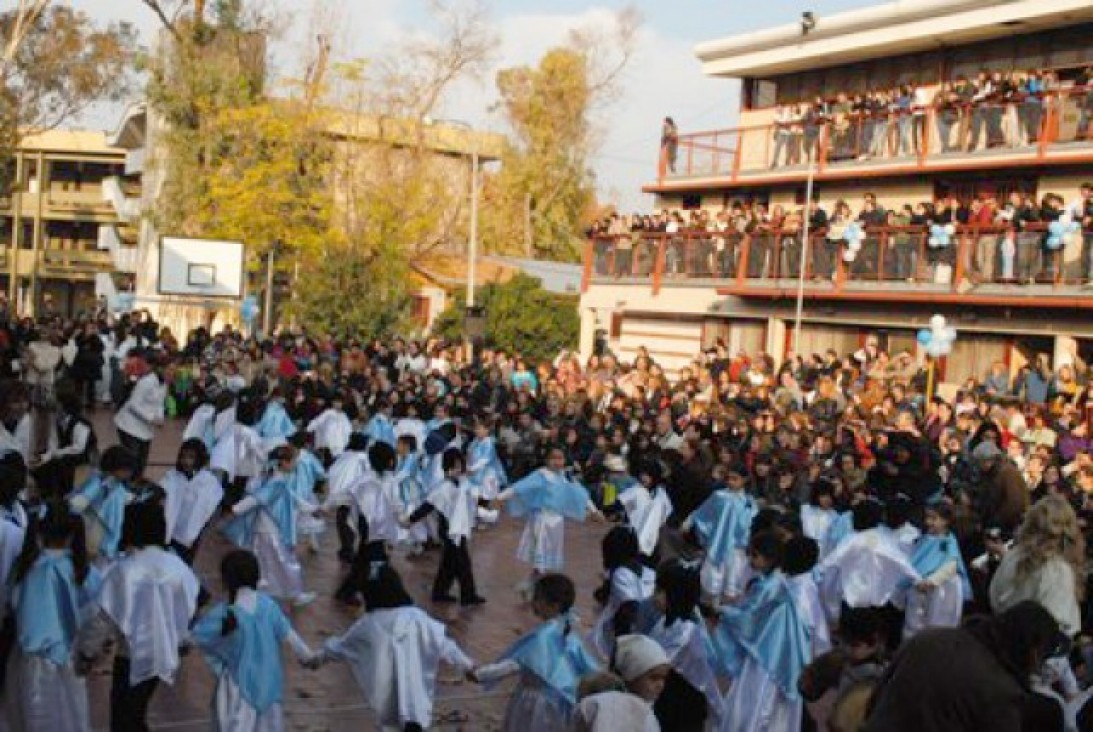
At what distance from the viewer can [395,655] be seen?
7934 millimetres

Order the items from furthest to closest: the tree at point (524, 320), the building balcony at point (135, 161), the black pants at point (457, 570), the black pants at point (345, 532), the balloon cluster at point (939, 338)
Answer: the building balcony at point (135, 161)
the tree at point (524, 320)
the balloon cluster at point (939, 338)
the black pants at point (345, 532)
the black pants at point (457, 570)

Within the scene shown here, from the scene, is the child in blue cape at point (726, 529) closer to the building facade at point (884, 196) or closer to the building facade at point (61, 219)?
the building facade at point (884, 196)

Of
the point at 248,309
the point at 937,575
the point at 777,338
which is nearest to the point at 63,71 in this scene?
the point at 248,309

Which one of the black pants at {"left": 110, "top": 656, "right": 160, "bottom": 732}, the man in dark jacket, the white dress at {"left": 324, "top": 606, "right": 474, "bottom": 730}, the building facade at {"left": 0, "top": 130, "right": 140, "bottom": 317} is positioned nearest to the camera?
the man in dark jacket

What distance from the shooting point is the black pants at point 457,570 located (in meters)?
14.0

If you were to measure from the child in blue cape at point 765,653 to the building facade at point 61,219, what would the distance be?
212 ft

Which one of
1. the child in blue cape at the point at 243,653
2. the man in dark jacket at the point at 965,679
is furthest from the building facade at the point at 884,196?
the man in dark jacket at the point at 965,679

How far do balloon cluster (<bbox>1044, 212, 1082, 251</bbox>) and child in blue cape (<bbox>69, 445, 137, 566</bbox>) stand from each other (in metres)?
16.3

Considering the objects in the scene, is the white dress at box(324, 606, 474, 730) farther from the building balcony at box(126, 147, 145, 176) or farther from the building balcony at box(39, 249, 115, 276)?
the building balcony at box(39, 249, 115, 276)

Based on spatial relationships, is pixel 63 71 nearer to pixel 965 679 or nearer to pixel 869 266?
pixel 869 266

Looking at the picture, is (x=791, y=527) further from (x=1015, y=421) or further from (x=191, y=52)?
(x=191, y=52)

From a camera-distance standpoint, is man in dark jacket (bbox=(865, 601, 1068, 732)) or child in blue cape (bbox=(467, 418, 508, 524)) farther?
child in blue cape (bbox=(467, 418, 508, 524))

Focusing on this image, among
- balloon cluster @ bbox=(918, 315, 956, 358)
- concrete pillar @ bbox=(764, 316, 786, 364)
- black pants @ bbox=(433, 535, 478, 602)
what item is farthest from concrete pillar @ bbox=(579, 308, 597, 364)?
black pants @ bbox=(433, 535, 478, 602)

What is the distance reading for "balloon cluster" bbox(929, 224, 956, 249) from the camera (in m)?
25.1
